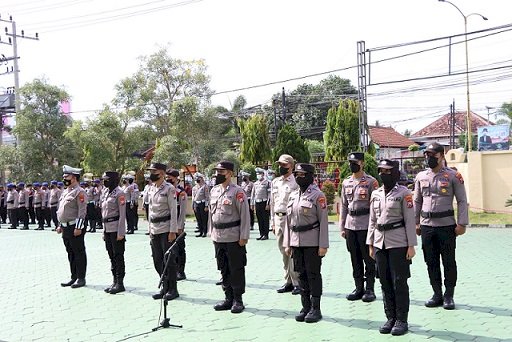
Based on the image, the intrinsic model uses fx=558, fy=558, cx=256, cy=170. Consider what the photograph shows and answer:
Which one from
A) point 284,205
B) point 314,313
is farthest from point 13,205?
point 314,313

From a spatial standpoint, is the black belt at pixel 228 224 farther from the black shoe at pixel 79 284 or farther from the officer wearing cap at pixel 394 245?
the black shoe at pixel 79 284

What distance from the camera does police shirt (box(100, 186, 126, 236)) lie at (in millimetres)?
8320

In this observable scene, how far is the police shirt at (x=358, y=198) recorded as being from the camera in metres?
7.05

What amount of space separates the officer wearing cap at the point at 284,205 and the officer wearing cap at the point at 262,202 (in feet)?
20.2

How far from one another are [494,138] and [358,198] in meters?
19.9

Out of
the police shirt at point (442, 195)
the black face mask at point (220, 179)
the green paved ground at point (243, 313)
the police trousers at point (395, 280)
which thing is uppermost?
the black face mask at point (220, 179)

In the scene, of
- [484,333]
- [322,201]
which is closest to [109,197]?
[322,201]

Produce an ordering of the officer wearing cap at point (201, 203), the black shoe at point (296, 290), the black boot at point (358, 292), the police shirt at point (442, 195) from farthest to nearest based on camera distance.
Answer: the officer wearing cap at point (201, 203) → the black shoe at point (296, 290) → the black boot at point (358, 292) → the police shirt at point (442, 195)

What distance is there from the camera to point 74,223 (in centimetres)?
873

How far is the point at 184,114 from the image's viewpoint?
24891 millimetres

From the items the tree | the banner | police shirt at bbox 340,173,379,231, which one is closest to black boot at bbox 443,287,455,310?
police shirt at bbox 340,173,379,231

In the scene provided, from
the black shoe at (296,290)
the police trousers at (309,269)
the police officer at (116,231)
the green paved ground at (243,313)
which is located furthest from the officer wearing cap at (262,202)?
the police trousers at (309,269)

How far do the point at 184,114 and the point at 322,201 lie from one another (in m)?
19.2

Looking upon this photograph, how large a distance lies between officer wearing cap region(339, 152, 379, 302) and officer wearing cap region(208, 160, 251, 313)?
136cm
